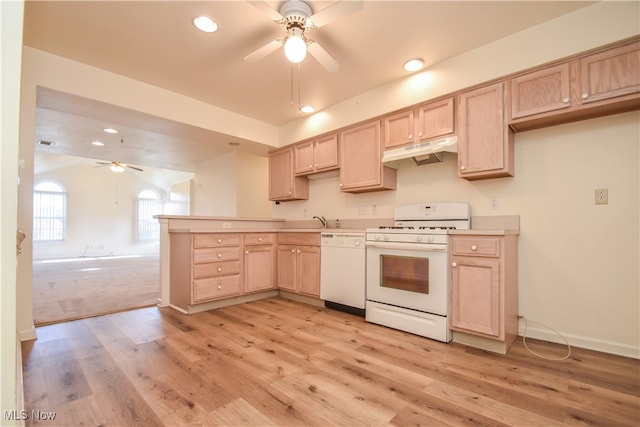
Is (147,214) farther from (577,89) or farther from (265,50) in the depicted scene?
(577,89)

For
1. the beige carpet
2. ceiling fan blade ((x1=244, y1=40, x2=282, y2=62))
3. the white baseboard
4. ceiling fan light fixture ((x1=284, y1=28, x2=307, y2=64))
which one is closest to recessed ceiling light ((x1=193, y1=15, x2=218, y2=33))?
ceiling fan blade ((x1=244, y1=40, x2=282, y2=62))

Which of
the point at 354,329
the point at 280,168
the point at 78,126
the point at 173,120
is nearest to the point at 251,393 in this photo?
the point at 354,329

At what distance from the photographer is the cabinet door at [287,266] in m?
3.77

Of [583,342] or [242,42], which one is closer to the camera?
[583,342]

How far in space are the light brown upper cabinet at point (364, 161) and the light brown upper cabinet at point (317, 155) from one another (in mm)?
136

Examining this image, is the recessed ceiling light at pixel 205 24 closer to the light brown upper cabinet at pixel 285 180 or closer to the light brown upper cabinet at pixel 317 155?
the light brown upper cabinet at pixel 317 155

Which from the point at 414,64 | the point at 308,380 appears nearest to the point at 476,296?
the point at 308,380

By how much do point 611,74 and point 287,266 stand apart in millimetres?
3485

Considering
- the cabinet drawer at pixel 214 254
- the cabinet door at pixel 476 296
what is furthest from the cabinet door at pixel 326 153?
the cabinet door at pixel 476 296

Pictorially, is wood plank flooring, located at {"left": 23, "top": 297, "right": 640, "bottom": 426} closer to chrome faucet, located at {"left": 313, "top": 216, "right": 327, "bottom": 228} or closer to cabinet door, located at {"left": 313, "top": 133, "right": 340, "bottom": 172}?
chrome faucet, located at {"left": 313, "top": 216, "right": 327, "bottom": 228}

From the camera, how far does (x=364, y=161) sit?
3.41 metres

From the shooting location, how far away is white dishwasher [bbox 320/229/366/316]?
3.07 metres

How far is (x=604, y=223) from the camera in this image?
2.22 m

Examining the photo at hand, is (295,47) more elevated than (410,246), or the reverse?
(295,47)
